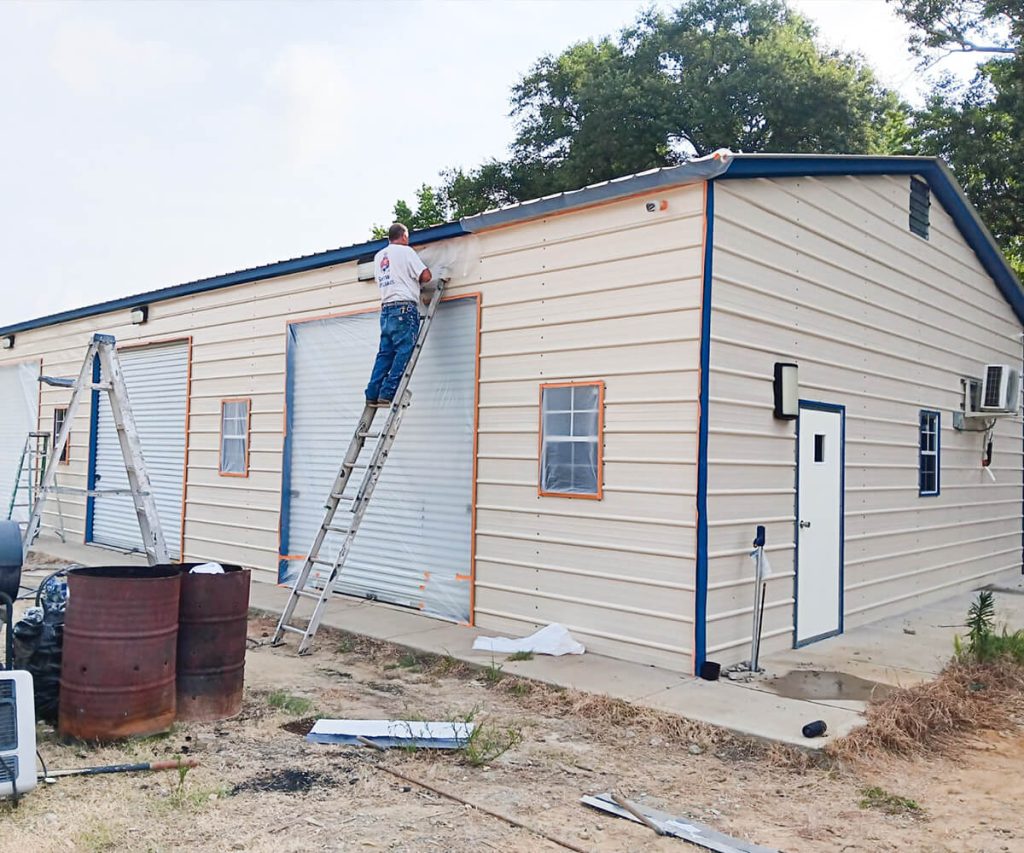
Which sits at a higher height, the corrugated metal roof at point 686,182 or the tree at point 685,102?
the tree at point 685,102

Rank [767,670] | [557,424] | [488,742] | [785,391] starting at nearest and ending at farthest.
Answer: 1. [488,742]
2. [767,670]
3. [785,391]
4. [557,424]

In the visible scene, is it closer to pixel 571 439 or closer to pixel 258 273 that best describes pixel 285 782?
pixel 571 439

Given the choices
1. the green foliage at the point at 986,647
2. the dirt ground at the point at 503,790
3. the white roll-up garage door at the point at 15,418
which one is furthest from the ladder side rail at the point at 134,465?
the white roll-up garage door at the point at 15,418

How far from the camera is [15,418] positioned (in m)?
16.8

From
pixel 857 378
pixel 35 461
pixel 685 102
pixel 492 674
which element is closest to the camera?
pixel 492 674

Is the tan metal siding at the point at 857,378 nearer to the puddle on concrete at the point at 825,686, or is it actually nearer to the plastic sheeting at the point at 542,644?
the puddle on concrete at the point at 825,686

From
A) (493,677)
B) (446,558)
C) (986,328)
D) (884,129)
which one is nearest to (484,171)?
(884,129)

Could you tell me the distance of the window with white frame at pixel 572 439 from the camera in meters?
7.38

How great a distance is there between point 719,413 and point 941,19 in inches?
833

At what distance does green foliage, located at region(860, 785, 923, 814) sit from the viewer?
4445mm

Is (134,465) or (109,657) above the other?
(134,465)

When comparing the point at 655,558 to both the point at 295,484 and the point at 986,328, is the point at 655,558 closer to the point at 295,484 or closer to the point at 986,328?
the point at 295,484

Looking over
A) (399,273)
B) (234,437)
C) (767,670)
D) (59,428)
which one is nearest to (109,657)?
(399,273)

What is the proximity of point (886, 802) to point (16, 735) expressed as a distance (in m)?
4.26
